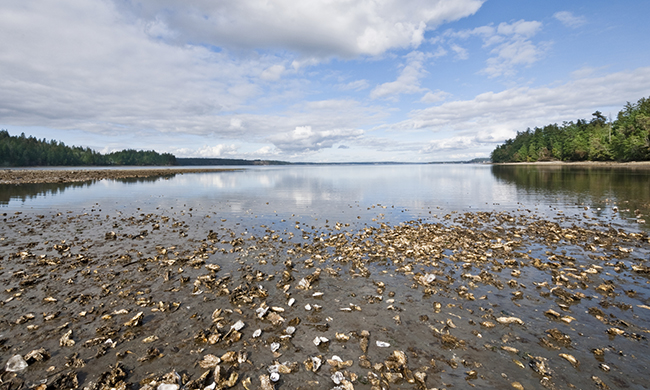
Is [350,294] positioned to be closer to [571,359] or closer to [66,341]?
[571,359]

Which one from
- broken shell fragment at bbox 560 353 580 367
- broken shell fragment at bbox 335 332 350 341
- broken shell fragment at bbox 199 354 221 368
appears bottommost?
broken shell fragment at bbox 560 353 580 367

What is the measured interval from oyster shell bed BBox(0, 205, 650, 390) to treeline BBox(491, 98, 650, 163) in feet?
449

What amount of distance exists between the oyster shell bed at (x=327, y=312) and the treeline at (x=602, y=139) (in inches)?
5389

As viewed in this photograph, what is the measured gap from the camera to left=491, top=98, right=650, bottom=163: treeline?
342 feet

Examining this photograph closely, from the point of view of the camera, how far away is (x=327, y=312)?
8.94m

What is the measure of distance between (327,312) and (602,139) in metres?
184

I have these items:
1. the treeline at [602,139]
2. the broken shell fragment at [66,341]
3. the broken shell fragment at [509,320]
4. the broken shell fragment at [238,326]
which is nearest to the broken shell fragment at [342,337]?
the broken shell fragment at [238,326]

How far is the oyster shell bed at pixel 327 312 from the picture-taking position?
20.6ft

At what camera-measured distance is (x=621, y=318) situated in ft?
27.0

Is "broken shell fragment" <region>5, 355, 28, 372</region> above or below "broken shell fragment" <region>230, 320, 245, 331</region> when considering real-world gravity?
above

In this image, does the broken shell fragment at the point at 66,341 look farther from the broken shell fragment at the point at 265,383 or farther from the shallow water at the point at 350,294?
the broken shell fragment at the point at 265,383

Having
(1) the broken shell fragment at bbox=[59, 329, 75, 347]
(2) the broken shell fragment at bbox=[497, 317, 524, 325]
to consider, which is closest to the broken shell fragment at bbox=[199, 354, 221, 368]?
(1) the broken shell fragment at bbox=[59, 329, 75, 347]

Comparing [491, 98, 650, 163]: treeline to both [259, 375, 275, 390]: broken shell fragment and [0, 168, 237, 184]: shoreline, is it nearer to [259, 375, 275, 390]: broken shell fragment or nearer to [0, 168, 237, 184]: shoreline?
[259, 375, 275, 390]: broken shell fragment

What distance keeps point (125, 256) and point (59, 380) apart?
8925mm
